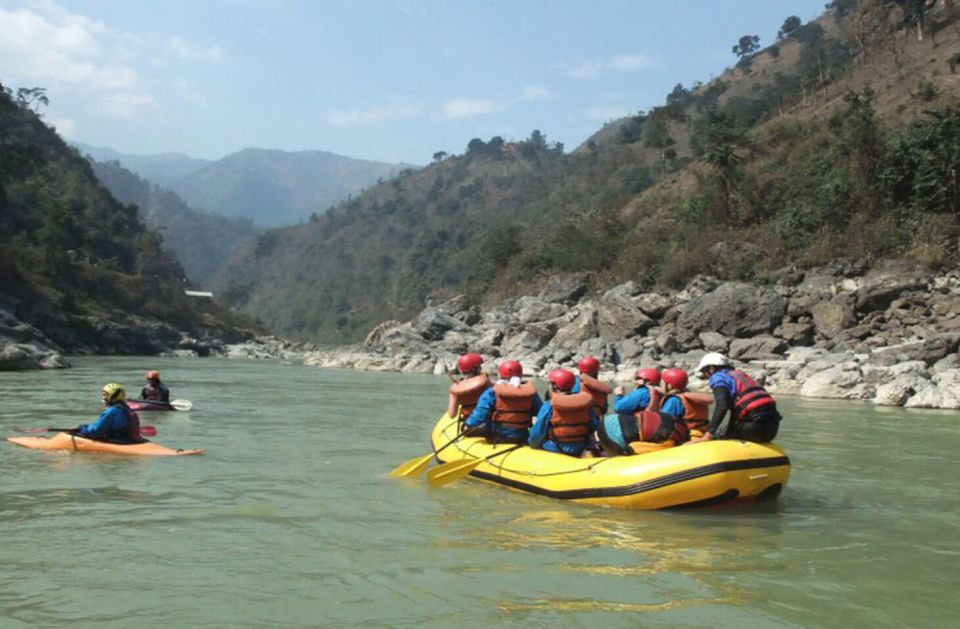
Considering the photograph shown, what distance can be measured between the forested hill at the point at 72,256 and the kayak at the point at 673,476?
37.8m

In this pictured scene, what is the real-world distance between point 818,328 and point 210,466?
75.3ft

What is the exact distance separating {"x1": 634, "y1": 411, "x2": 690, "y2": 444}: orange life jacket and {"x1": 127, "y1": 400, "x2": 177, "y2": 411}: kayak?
976 centimetres

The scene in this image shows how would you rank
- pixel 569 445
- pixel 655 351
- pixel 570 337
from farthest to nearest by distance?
1. pixel 570 337
2. pixel 655 351
3. pixel 569 445

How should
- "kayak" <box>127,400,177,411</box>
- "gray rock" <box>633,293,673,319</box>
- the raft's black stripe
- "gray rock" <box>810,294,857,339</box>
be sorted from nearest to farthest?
the raft's black stripe
"kayak" <box>127,400,177,411</box>
"gray rock" <box>810,294,857,339</box>
"gray rock" <box>633,293,673,319</box>

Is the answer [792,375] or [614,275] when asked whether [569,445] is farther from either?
[614,275]

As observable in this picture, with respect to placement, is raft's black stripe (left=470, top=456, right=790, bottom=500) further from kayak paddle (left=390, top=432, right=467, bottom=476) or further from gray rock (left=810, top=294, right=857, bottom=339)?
gray rock (left=810, top=294, right=857, bottom=339)

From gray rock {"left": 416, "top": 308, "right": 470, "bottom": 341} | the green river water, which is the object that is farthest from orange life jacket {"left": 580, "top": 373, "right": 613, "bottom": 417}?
gray rock {"left": 416, "top": 308, "right": 470, "bottom": 341}

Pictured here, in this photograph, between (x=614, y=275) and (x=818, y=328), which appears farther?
(x=614, y=275)

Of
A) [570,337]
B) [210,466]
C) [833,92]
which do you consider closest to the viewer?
[210,466]

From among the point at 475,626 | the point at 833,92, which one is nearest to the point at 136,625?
the point at 475,626

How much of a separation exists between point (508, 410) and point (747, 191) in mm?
32349

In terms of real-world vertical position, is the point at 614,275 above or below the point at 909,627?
above

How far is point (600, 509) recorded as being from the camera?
23.1 feet

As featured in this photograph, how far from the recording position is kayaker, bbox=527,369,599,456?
779 centimetres
